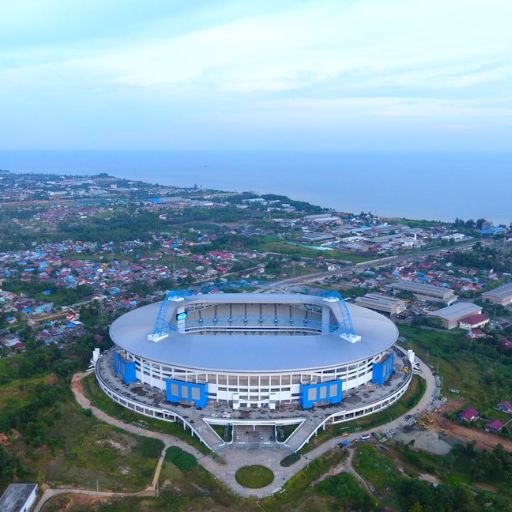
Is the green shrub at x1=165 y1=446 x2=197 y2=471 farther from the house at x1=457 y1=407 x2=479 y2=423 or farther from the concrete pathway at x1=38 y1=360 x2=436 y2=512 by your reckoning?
the house at x1=457 y1=407 x2=479 y2=423

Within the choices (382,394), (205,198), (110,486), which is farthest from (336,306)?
(205,198)

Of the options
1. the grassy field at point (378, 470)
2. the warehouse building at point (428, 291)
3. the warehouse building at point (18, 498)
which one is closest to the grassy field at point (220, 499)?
the warehouse building at point (18, 498)

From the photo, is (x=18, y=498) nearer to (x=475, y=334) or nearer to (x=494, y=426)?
(x=494, y=426)

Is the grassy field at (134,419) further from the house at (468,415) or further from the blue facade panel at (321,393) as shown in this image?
the house at (468,415)

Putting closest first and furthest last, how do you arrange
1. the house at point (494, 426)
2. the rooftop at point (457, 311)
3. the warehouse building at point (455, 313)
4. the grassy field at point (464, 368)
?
1. the house at point (494, 426)
2. the grassy field at point (464, 368)
3. the warehouse building at point (455, 313)
4. the rooftop at point (457, 311)

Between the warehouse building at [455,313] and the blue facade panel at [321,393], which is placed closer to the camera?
the blue facade panel at [321,393]

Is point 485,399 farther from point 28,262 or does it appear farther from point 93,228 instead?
point 93,228
